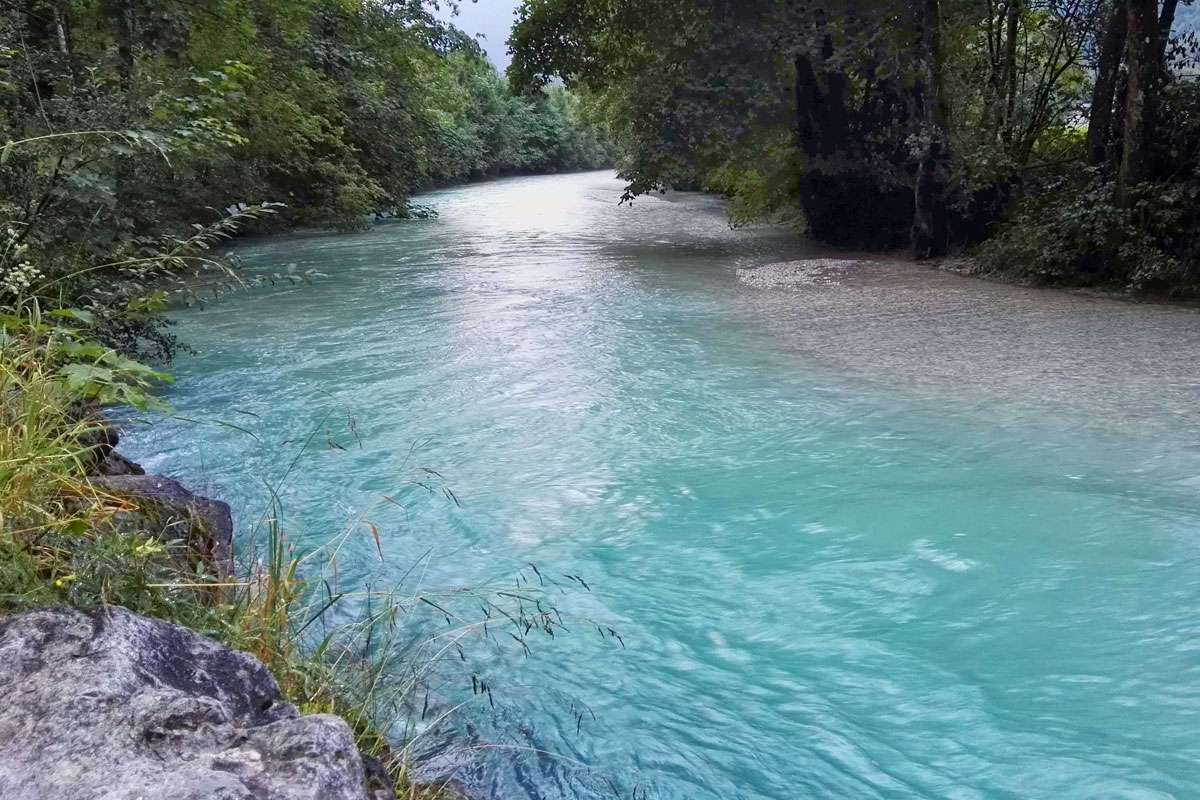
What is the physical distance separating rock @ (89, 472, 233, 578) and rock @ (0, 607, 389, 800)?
1275 mm

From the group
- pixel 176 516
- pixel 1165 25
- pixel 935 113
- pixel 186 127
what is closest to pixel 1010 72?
pixel 935 113

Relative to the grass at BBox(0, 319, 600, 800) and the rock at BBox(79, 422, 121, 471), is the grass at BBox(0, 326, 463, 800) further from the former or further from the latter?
the rock at BBox(79, 422, 121, 471)

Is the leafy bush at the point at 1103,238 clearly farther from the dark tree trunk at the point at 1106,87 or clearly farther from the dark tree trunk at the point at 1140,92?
the dark tree trunk at the point at 1106,87

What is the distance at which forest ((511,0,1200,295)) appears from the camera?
11625 mm

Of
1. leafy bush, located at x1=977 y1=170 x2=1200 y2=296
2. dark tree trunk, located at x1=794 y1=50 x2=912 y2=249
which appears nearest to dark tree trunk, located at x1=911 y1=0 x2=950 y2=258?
dark tree trunk, located at x1=794 y1=50 x2=912 y2=249

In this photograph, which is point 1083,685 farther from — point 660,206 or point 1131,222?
point 660,206

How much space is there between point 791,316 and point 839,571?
6655 millimetres

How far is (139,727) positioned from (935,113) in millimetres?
14241

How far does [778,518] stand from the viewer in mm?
5449

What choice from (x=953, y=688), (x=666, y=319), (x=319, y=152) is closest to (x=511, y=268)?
(x=666, y=319)

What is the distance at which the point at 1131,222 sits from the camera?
11.8m

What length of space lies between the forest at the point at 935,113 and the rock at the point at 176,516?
33.5ft

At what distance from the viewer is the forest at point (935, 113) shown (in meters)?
11.6

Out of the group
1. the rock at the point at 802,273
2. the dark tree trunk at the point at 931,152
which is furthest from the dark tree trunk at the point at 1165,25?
the rock at the point at 802,273
